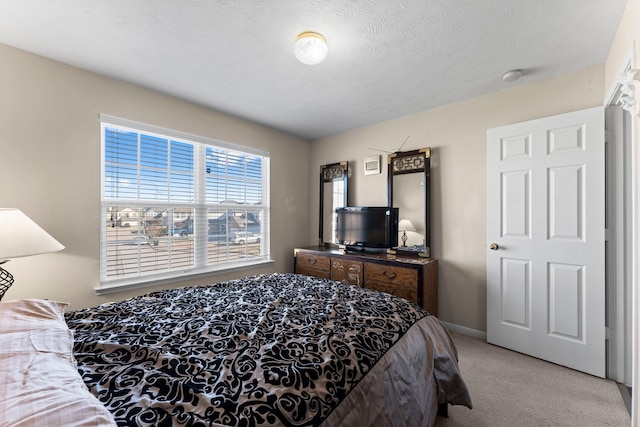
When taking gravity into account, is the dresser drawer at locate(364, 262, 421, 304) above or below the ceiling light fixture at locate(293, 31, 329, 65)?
below

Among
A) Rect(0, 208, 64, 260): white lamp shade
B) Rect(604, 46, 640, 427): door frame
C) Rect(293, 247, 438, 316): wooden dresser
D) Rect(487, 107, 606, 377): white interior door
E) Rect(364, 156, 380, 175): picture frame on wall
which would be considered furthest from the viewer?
Rect(364, 156, 380, 175): picture frame on wall

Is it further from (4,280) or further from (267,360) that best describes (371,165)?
(4,280)

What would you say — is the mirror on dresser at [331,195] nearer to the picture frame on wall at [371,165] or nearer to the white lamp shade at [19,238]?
the picture frame on wall at [371,165]

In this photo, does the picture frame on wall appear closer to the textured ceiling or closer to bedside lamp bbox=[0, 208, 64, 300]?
the textured ceiling

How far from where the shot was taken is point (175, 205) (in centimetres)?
298

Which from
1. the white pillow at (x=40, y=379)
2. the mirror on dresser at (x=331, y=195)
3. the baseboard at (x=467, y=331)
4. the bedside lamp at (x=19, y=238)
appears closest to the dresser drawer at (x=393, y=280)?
the baseboard at (x=467, y=331)

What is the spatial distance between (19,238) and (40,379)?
1.29 meters

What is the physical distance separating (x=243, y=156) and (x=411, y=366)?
3138mm

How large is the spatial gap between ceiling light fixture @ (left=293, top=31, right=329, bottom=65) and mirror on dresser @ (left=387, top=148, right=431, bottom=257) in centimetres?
183

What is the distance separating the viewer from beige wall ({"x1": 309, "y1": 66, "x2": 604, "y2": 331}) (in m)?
2.61

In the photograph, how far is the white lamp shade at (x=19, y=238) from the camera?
4.90ft

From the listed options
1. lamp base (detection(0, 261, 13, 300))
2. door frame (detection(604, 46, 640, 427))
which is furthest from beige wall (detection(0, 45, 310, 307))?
door frame (detection(604, 46, 640, 427))

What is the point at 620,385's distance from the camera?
2.02 m

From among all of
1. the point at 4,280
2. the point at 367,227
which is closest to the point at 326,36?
the point at 367,227
